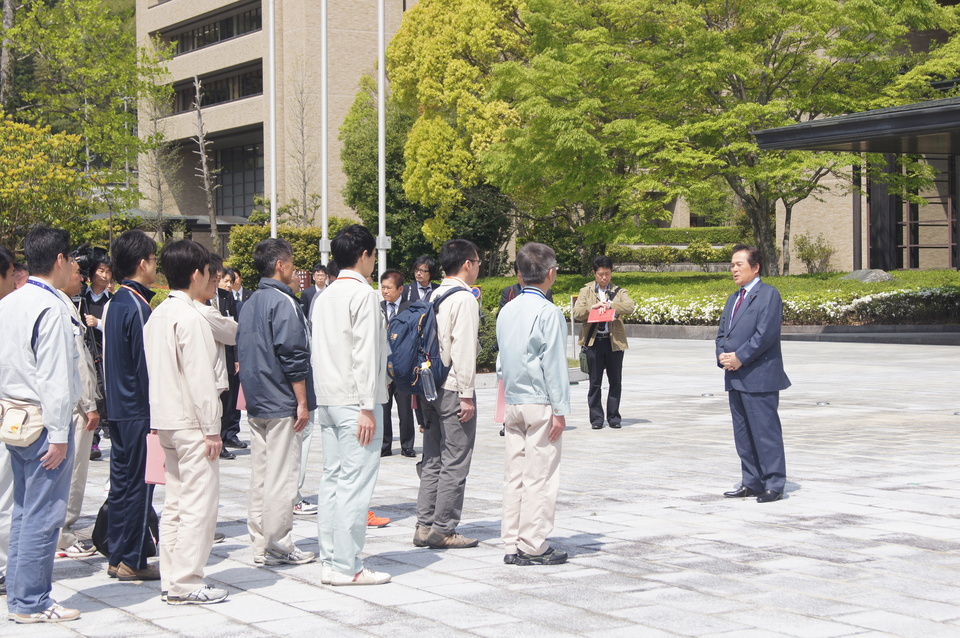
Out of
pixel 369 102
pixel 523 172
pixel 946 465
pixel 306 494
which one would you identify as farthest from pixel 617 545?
pixel 369 102

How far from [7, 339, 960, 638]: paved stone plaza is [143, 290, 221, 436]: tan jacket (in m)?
0.96

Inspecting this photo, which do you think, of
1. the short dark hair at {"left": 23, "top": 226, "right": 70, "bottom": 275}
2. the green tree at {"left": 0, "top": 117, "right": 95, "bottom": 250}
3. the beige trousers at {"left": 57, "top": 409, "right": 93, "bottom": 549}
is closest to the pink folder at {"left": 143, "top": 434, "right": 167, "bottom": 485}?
the short dark hair at {"left": 23, "top": 226, "right": 70, "bottom": 275}

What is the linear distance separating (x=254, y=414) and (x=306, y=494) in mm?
2352

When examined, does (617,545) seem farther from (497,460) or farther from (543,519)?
(497,460)

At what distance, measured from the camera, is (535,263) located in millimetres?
6320

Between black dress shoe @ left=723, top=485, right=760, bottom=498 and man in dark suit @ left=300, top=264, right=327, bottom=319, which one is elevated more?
man in dark suit @ left=300, top=264, right=327, bottom=319

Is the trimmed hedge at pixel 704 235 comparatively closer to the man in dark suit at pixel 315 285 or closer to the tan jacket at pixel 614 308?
the tan jacket at pixel 614 308

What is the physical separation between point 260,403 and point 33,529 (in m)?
1.56

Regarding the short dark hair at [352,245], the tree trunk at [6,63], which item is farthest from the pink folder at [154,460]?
the tree trunk at [6,63]

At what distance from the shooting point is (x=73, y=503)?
6.81 m

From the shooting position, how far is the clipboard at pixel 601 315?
1159 cm

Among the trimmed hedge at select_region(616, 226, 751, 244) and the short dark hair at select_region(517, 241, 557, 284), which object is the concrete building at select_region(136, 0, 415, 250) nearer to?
the trimmed hedge at select_region(616, 226, 751, 244)

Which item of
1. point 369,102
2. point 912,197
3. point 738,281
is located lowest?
point 738,281

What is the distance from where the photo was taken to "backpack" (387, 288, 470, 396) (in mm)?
6457
